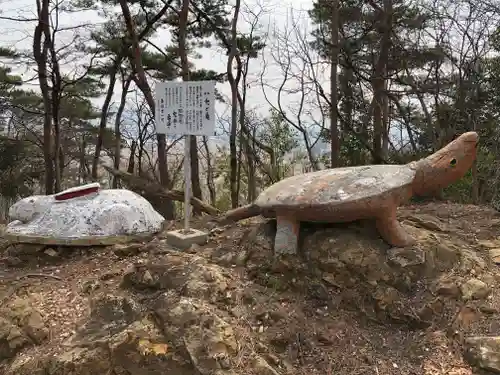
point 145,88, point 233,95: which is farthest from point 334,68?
point 145,88

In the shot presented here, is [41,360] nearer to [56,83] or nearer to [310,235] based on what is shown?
[310,235]

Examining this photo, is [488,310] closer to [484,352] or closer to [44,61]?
[484,352]

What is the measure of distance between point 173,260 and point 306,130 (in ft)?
26.7

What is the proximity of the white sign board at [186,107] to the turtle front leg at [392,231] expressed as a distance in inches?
65.2

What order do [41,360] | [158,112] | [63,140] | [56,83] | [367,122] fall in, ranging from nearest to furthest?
1. [41,360]
2. [158,112]
3. [56,83]
4. [367,122]
5. [63,140]

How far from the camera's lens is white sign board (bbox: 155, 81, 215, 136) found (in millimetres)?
4105

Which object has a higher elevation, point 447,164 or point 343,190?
point 447,164

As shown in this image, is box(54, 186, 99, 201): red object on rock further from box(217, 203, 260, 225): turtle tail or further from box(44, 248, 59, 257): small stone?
box(217, 203, 260, 225): turtle tail

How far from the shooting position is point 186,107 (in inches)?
164

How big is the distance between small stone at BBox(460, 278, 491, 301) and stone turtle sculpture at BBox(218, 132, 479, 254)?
501mm

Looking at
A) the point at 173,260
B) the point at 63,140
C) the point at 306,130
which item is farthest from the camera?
the point at 63,140

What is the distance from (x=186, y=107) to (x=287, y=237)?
153 centimetres

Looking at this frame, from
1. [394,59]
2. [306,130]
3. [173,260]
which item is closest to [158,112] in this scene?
[173,260]

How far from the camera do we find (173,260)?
367cm
